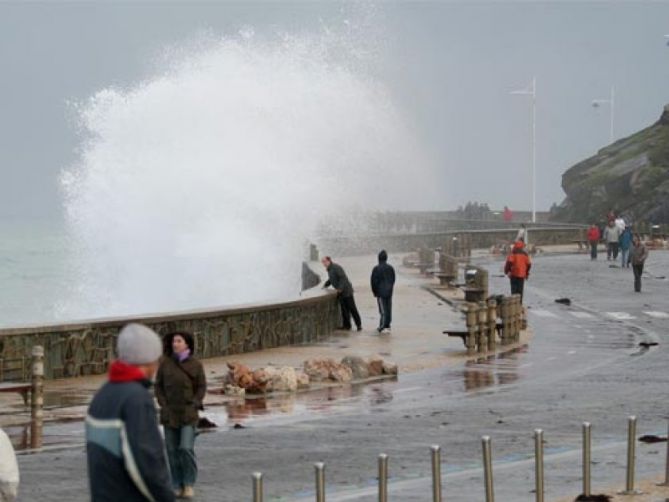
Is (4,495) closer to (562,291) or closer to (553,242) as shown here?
(562,291)

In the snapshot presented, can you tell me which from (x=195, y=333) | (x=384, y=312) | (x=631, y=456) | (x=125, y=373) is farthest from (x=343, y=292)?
(x=125, y=373)

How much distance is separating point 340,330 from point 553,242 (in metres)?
50.4

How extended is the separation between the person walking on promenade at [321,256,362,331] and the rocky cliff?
66.9 m

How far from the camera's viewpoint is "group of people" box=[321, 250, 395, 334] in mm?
35562

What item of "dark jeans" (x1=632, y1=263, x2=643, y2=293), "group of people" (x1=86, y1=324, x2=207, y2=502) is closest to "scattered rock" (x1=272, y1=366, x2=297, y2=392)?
"group of people" (x1=86, y1=324, x2=207, y2=502)

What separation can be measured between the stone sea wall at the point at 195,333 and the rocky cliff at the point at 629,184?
70.2 m

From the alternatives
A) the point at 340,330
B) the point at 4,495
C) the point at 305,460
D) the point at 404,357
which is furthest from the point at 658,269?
the point at 4,495

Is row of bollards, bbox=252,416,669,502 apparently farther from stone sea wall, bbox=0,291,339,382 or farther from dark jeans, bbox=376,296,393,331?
dark jeans, bbox=376,296,393,331

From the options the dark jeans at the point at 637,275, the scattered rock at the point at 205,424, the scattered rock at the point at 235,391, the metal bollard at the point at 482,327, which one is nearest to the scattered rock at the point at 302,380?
the scattered rock at the point at 235,391

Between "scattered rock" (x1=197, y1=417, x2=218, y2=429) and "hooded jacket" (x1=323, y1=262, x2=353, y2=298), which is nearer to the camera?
"scattered rock" (x1=197, y1=417, x2=218, y2=429)

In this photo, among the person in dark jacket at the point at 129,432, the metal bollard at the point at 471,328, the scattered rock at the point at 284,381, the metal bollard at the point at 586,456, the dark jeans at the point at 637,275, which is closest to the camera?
the person in dark jacket at the point at 129,432

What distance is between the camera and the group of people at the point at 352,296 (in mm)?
35562

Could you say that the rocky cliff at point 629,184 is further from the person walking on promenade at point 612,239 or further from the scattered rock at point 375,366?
the scattered rock at point 375,366

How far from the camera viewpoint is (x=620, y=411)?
21828 mm
